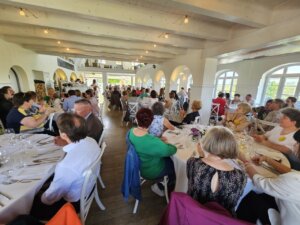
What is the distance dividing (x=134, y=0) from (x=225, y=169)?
2761mm

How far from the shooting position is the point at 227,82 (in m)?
8.97

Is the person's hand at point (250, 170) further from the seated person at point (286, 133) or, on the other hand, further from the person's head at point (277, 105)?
the person's head at point (277, 105)

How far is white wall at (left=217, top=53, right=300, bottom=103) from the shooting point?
5.89m

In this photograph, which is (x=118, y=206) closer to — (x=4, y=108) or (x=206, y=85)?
(x=4, y=108)

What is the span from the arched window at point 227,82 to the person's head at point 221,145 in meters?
8.38

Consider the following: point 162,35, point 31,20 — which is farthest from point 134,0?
point 31,20

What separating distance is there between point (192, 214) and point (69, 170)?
2.94ft

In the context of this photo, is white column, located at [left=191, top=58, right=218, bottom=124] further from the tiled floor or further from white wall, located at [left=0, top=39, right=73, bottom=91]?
white wall, located at [left=0, top=39, right=73, bottom=91]

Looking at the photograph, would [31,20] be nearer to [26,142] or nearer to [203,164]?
[26,142]

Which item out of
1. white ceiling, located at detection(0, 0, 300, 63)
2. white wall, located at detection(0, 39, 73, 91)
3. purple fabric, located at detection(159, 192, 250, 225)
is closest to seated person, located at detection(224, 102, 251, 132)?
white ceiling, located at detection(0, 0, 300, 63)

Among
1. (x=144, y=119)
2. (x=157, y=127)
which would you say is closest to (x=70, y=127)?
(x=144, y=119)

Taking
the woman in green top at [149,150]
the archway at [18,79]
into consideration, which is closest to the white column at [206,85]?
the woman in green top at [149,150]

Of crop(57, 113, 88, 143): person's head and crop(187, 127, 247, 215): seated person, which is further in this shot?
crop(57, 113, 88, 143): person's head

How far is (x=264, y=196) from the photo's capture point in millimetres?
1368
